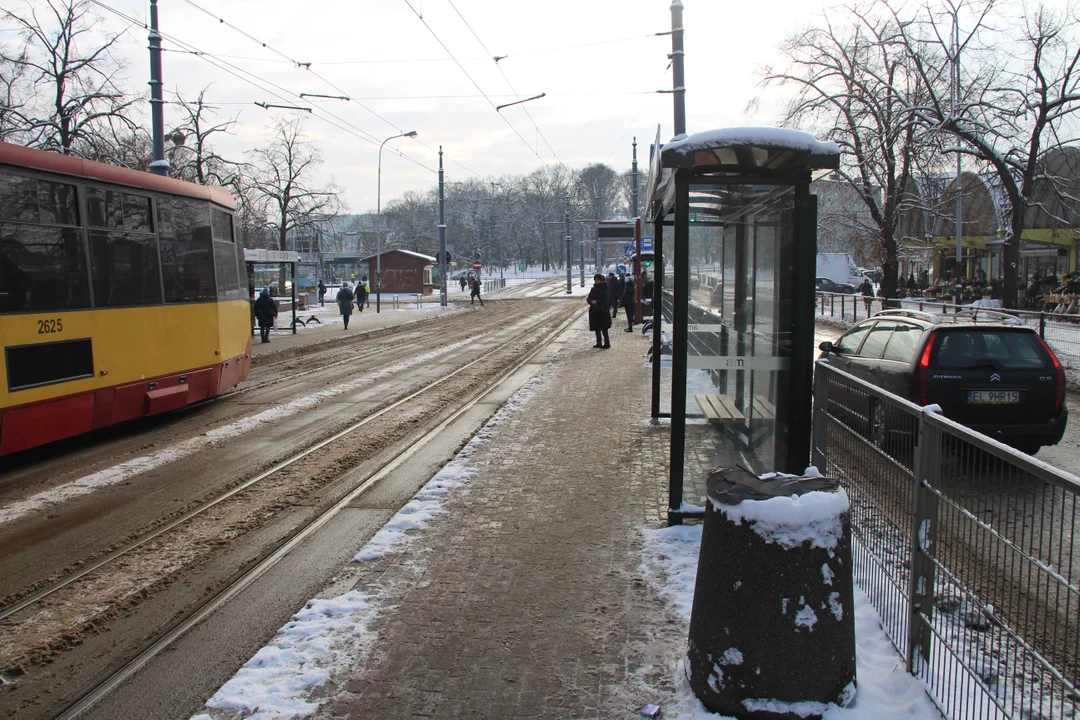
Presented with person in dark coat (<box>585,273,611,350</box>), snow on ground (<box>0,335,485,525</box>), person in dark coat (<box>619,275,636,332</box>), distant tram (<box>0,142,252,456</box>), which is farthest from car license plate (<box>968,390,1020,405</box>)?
person in dark coat (<box>619,275,636,332</box>)

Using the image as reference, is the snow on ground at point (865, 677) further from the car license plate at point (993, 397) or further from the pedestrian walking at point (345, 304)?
the pedestrian walking at point (345, 304)

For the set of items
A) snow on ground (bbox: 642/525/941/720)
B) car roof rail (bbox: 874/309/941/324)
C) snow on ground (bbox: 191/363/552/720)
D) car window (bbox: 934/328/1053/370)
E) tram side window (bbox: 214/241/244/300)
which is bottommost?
snow on ground (bbox: 191/363/552/720)

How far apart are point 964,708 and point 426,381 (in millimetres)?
11929

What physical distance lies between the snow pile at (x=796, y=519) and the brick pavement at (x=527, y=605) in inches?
36.3

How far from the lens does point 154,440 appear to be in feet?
31.5

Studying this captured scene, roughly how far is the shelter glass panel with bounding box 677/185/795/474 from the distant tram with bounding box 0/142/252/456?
6328 mm

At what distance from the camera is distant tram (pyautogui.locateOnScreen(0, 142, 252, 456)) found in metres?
7.94

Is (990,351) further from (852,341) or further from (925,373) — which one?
(852,341)

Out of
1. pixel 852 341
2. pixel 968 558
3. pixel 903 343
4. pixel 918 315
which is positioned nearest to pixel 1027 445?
pixel 903 343

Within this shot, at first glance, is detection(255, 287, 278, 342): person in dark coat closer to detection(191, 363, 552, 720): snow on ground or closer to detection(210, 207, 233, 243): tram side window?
detection(210, 207, 233, 243): tram side window

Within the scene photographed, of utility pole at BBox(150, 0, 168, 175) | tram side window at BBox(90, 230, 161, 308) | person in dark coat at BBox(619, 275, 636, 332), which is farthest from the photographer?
person in dark coat at BBox(619, 275, 636, 332)

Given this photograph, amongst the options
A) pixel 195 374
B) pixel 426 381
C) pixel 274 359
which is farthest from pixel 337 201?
pixel 195 374

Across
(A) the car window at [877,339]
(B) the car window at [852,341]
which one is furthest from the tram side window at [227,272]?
(A) the car window at [877,339]

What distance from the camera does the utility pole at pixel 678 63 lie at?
15719mm
